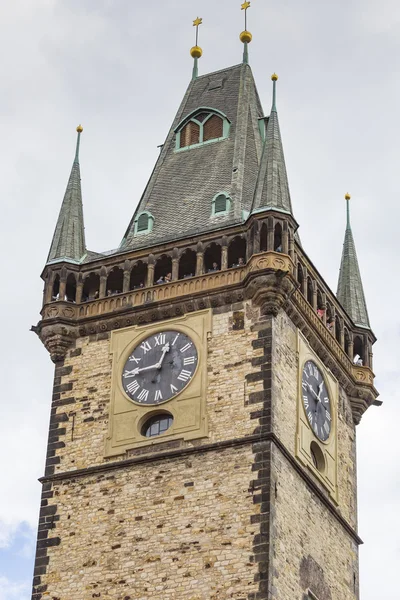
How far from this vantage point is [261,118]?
47844mm

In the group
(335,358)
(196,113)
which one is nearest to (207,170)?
(196,113)

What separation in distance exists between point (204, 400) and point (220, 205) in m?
6.16

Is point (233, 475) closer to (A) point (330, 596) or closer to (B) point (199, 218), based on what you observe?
(A) point (330, 596)

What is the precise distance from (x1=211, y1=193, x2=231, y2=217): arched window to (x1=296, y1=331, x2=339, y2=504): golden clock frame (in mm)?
3915

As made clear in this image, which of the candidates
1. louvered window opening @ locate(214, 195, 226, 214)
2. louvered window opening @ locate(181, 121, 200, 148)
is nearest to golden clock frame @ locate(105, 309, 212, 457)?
louvered window opening @ locate(214, 195, 226, 214)

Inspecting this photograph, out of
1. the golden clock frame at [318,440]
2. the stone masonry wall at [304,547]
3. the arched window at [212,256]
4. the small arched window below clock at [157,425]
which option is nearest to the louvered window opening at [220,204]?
the arched window at [212,256]

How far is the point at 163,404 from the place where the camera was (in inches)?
1606

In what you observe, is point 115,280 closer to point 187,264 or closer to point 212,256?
point 187,264

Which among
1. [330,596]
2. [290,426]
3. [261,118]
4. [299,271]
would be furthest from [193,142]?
[330,596]

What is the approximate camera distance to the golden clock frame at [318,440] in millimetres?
40750

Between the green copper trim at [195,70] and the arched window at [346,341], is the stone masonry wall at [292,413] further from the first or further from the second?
the green copper trim at [195,70]

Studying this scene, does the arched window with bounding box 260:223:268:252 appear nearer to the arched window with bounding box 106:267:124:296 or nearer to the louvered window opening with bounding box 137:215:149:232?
the arched window with bounding box 106:267:124:296

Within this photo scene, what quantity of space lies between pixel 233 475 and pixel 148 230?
28.1 feet

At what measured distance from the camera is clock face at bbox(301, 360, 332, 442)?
41656 millimetres
